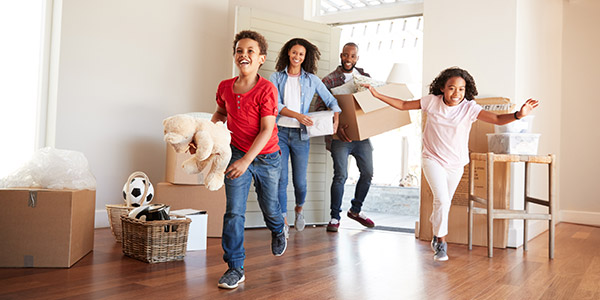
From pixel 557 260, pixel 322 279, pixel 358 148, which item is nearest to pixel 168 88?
pixel 358 148

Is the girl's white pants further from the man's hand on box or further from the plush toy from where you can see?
the plush toy

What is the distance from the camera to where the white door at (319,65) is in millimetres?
3807

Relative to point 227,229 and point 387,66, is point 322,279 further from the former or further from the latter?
point 387,66

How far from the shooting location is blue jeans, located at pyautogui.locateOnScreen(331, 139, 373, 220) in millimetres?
3738

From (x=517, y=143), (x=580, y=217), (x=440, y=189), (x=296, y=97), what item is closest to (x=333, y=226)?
(x=296, y=97)

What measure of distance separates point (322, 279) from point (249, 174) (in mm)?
566

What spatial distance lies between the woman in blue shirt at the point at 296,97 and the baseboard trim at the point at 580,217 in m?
2.81

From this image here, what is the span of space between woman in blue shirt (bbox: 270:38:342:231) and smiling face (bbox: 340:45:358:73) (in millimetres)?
307

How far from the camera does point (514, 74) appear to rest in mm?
3254

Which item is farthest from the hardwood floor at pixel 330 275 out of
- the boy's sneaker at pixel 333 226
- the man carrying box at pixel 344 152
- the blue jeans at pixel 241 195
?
the man carrying box at pixel 344 152

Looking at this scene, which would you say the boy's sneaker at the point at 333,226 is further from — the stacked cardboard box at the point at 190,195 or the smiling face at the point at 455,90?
the smiling face at the point at 455,90

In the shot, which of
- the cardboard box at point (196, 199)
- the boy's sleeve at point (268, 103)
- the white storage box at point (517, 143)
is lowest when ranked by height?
the cardboard box at point (196, 199)

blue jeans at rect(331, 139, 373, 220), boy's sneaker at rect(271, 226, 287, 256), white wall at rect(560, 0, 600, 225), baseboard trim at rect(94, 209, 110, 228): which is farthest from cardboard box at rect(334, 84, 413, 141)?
white wall at rect(560, 0, 600, 225)

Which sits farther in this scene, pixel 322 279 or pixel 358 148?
pixel 358 148
